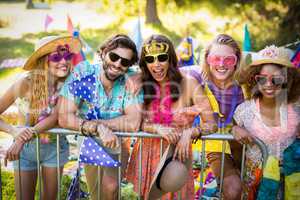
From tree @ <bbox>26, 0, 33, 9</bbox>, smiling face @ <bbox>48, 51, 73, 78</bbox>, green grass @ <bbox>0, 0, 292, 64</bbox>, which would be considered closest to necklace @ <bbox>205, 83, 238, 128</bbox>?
smiling face @ <bbox>48, 51, 73, 78</bbox>

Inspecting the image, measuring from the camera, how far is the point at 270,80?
2.77 meters

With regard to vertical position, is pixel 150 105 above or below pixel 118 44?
below

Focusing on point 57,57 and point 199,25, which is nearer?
point 57,57

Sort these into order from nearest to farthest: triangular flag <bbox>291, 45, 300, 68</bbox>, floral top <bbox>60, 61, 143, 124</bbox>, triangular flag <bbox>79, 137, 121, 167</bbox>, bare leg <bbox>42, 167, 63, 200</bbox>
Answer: triangular flag <bbox>79, 137, 121, 167</bbox>, floral top <bbox>60, 61, 143, 124</bbox>, bare leg <bbox>42, 167, 63, 200</bbox>, triangular flag <bbox>291, 45, 300, 68</bbox>

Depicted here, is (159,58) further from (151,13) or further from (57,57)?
(151,13)

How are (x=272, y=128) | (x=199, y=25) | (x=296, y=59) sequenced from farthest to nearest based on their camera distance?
(x=199, y=25) < (x=296, y=59) < (x=272, y=128)

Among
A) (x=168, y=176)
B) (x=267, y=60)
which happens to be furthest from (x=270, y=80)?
(x=168, y=176)

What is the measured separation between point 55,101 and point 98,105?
331mm

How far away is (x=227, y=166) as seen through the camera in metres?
2.76

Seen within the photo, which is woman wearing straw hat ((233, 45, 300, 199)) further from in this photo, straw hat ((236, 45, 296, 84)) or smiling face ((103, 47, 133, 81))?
smiling face ((103, 47, 133, 81))

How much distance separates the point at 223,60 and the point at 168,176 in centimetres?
97

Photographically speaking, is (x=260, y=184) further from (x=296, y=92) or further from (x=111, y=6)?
(x=111, y=6)

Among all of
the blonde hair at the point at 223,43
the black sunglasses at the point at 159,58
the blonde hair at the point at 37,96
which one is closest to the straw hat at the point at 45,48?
the blonde hair at the point at 37,96

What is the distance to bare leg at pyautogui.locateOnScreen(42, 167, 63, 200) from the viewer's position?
2848mm
